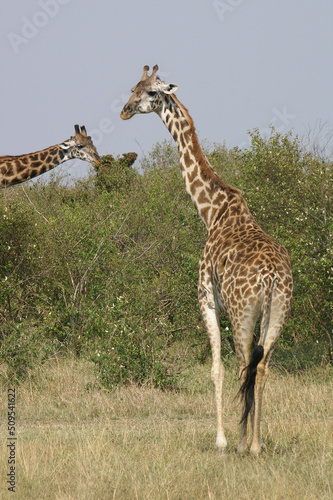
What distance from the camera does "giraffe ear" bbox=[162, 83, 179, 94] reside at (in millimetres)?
7816

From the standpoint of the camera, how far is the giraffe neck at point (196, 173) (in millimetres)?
7188

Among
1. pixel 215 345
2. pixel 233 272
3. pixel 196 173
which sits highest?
pixel 196 173

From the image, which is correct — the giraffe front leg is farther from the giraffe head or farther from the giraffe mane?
the giraffe head

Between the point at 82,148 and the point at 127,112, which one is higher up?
the point at 82,148

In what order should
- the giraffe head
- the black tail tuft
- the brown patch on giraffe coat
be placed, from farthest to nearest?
1. the giraffe head
2. the brown patch on giraffe coat
3. the black tail tuft

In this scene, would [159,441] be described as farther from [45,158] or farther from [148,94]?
[45,158]

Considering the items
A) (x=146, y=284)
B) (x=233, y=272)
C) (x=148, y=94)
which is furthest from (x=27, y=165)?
(x=233, y=272)

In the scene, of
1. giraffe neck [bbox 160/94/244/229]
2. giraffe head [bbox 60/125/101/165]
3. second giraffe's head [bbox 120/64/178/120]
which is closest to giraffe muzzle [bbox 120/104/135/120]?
second giraffe's head [bbox 120/64/178/120]

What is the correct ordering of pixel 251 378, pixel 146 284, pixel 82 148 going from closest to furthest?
pixel 251 378
pixel 146 284
pixel 82 148

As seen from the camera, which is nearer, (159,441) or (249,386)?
(249,386)

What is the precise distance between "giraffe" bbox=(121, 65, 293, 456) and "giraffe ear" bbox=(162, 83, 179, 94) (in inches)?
0.5

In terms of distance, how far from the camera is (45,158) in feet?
38.8

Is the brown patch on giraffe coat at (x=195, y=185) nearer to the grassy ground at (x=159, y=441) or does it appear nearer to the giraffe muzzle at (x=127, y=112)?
the giraffe muzzle at (x=127, y=112)

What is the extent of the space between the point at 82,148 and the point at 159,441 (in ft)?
24.1
